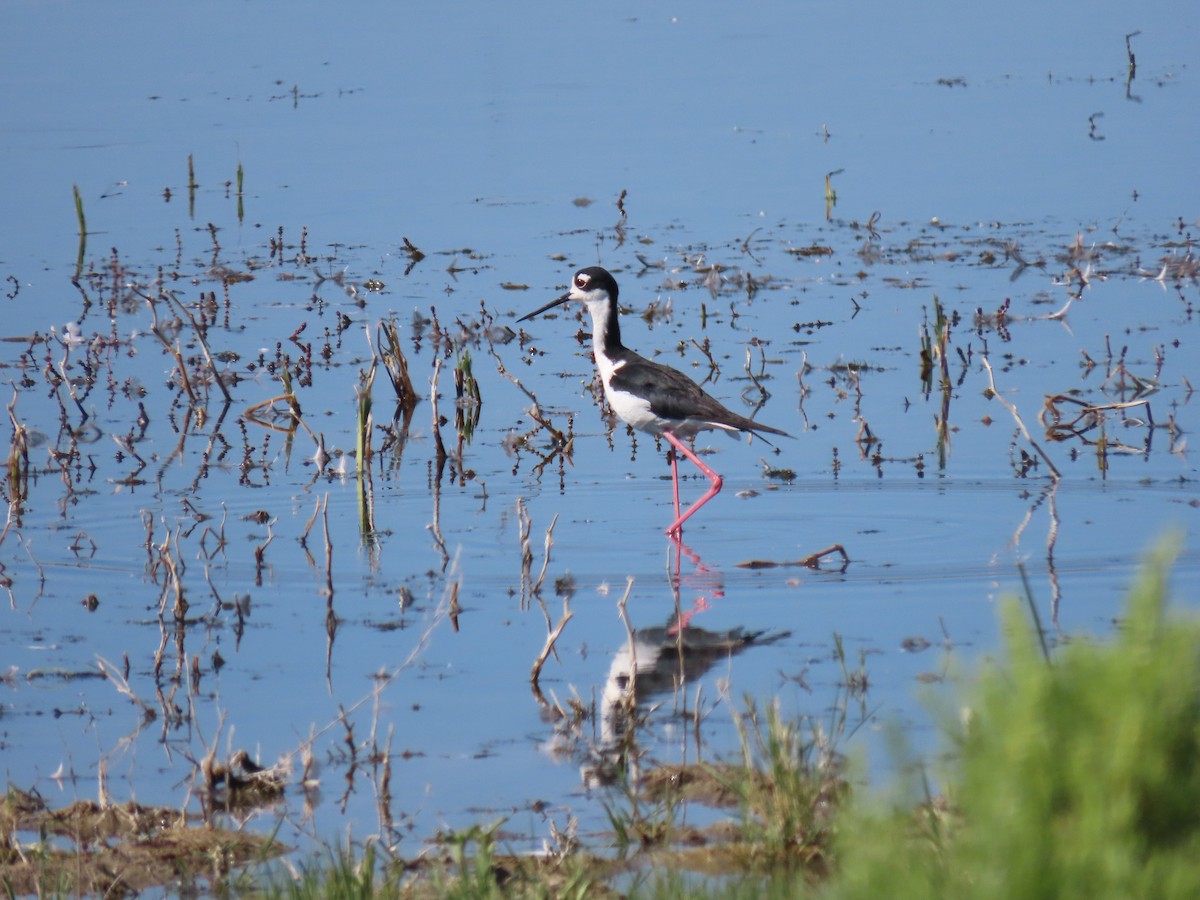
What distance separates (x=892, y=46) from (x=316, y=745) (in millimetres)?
18215

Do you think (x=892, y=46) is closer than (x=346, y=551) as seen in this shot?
No

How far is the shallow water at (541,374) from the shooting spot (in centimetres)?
652

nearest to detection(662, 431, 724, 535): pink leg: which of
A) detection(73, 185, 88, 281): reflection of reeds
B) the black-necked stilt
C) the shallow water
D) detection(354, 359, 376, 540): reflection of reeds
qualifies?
the black-necked stilt

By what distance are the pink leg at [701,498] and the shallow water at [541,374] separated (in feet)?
0.34

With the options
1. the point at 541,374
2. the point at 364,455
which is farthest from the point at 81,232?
the point at 364,455

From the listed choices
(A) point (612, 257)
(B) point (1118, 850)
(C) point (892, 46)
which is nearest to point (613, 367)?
(A) point (612, 257)

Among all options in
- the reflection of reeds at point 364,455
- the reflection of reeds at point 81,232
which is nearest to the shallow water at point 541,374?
the reflection of reeds at point 364,455

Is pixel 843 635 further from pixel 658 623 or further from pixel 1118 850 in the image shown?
pixel 1118 850

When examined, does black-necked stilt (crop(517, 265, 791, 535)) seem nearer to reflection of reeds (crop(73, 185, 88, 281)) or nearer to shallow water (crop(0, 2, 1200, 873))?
shallow water (crop(0, 2, 1200, 873))

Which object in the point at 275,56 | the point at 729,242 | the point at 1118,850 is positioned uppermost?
the point at 275,56

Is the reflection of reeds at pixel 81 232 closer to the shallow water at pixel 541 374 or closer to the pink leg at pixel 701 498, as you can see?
the shallow water at pixel 541 374

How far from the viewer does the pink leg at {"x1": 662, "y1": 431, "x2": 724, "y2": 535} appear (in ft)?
28.9

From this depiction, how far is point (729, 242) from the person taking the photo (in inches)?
571

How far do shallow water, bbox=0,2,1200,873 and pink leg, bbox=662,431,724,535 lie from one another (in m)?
0.10
